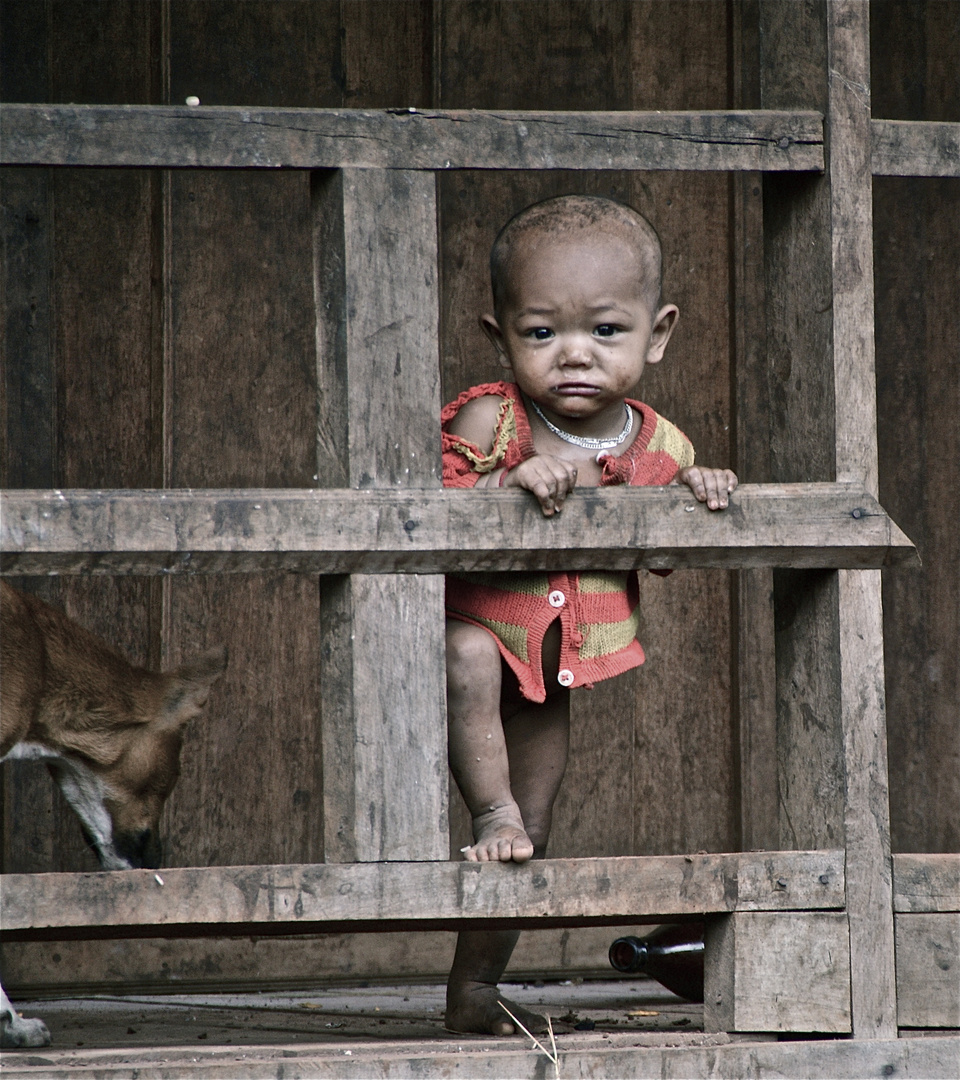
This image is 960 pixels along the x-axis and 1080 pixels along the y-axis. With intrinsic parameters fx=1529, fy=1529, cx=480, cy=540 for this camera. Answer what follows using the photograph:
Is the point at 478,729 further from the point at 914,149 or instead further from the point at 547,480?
the point at 914,149

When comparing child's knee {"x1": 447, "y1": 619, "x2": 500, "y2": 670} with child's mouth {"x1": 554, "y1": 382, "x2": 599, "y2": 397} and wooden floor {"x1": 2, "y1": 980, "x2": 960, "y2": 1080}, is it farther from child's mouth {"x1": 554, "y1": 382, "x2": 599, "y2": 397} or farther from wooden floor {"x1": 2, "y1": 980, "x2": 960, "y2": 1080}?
wooden floor {"x1": 2, "y1": 980, "x2": 960, "y2": 1080}

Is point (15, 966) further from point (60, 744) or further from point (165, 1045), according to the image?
point (165, 1045)

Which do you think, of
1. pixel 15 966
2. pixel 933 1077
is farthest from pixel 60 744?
pixel 933 1077

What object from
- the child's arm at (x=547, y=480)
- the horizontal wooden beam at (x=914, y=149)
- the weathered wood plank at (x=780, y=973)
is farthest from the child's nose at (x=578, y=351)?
the weathered wood plank at (x=780, y=973)

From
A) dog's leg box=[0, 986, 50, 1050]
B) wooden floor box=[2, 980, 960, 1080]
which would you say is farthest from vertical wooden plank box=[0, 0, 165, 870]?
wooden floor box=[2, 980, 960, 1080]

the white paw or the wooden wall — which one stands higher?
the wooden wall

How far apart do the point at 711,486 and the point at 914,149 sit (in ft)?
2.58

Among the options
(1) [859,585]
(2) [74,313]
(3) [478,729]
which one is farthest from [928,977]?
(2) [74,313]

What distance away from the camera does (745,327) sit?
13.9ft

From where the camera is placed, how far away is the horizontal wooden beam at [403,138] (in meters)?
2.60

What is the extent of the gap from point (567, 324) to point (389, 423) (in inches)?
19.4

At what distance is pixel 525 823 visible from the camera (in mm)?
3188

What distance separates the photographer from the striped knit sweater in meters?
2.98

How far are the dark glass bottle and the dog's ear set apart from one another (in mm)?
1207
